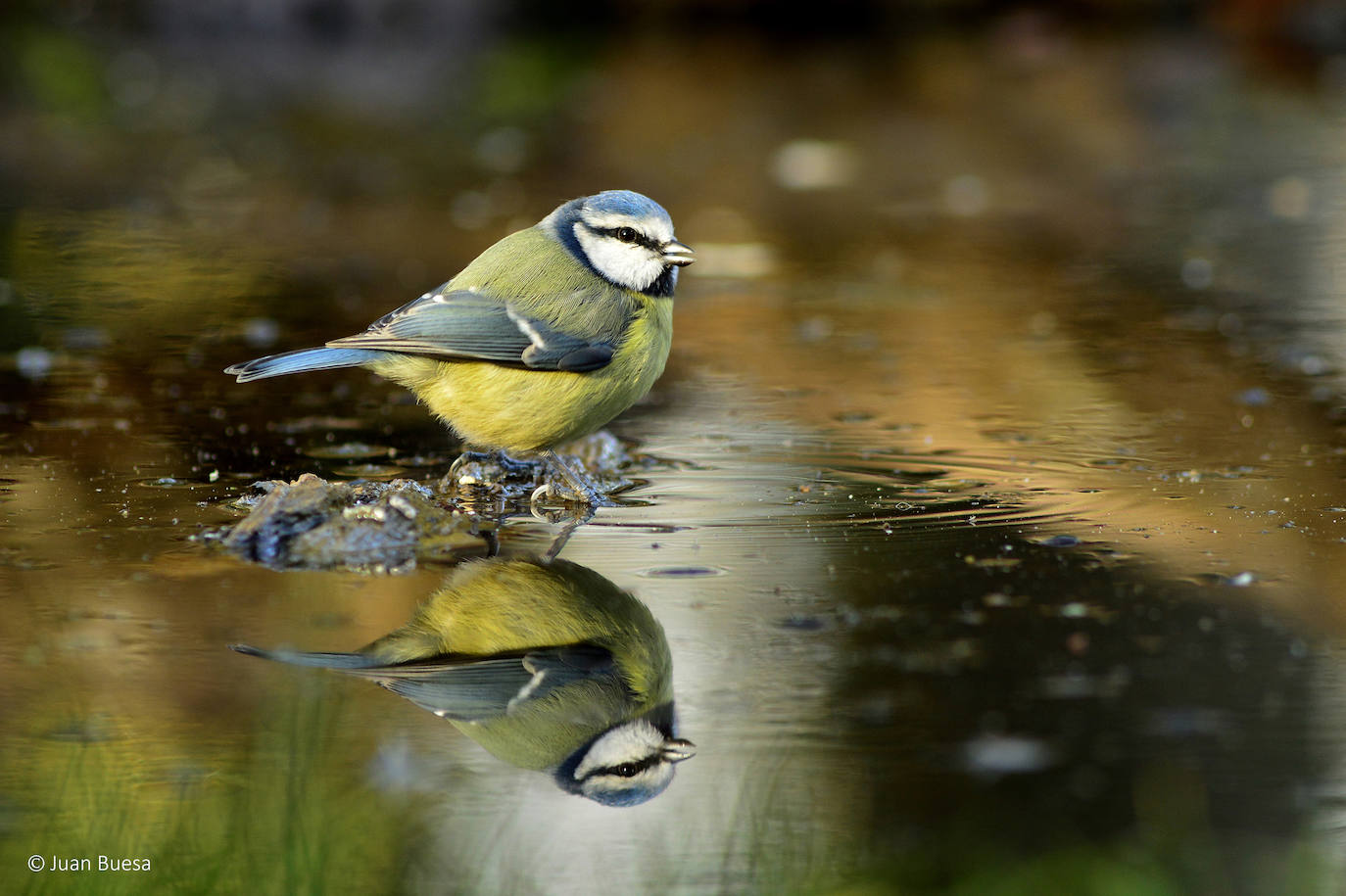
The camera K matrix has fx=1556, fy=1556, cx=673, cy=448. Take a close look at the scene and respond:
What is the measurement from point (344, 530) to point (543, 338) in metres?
0.67

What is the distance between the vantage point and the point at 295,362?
347 centimetres

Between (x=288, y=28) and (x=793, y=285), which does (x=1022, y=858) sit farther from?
(x=288, y=28)

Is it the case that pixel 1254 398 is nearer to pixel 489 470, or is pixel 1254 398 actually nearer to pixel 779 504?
pixel 779 504

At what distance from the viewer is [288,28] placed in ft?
45.7

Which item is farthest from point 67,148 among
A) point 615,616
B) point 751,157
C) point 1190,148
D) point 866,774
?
point 866,774

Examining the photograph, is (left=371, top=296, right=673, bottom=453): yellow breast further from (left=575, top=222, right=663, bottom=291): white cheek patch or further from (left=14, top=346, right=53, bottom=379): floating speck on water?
(left=14, top=346, right=53, bottom=379): floating speck on water

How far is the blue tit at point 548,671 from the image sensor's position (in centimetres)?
235

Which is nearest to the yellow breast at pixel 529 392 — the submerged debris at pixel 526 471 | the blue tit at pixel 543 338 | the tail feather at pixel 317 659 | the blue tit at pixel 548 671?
the blue tit at pixel 543 338

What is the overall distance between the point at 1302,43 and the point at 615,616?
12732 mm

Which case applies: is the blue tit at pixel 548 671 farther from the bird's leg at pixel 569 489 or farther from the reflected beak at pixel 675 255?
the reflected beak at pixel 675 255

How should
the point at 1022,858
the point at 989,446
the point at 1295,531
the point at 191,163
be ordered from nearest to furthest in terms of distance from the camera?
1. the point at 1022,858
2. the point at 1295,531
3. the point at 989,446
4. the point at 191,163

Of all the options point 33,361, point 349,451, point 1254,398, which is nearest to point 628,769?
point 349,451

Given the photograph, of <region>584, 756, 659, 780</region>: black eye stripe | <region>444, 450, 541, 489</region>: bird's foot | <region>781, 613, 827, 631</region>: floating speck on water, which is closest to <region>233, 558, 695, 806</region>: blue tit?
<region>584, 756, 659, 780</region>: black eye stripe

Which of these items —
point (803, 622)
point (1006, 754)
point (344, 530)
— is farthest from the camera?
point (344, 530)
